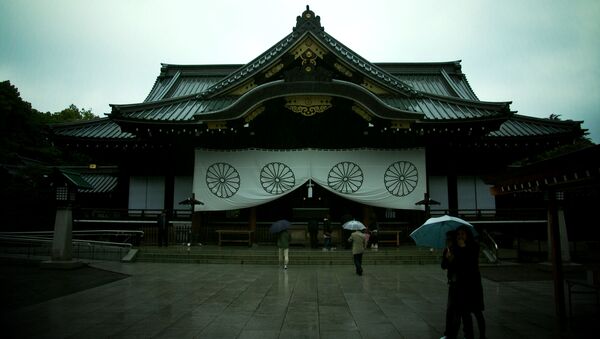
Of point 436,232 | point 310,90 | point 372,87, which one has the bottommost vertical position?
point 436,232

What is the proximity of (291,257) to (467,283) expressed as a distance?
9.71 m

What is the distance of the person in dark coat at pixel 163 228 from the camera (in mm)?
16242

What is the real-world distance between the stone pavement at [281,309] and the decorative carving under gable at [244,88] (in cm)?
961

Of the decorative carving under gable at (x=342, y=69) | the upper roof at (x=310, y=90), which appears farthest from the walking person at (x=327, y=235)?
the decorative carving under gable at (x=342, y=69)

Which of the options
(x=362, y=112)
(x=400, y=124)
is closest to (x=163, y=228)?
(x=362, y=112)

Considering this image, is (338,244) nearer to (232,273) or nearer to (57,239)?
(232,273)

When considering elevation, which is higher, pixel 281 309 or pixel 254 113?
pixel 254 113

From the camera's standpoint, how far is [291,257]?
14.3 meters

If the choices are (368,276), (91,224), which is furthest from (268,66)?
(91,224)

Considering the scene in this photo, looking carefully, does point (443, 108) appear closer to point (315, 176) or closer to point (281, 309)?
point (315, 176)

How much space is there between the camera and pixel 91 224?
57.8 feet

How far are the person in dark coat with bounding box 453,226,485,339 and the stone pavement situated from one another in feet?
2.75

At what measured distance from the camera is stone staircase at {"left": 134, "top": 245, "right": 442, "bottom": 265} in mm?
14117

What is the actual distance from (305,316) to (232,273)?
5.58 metres
